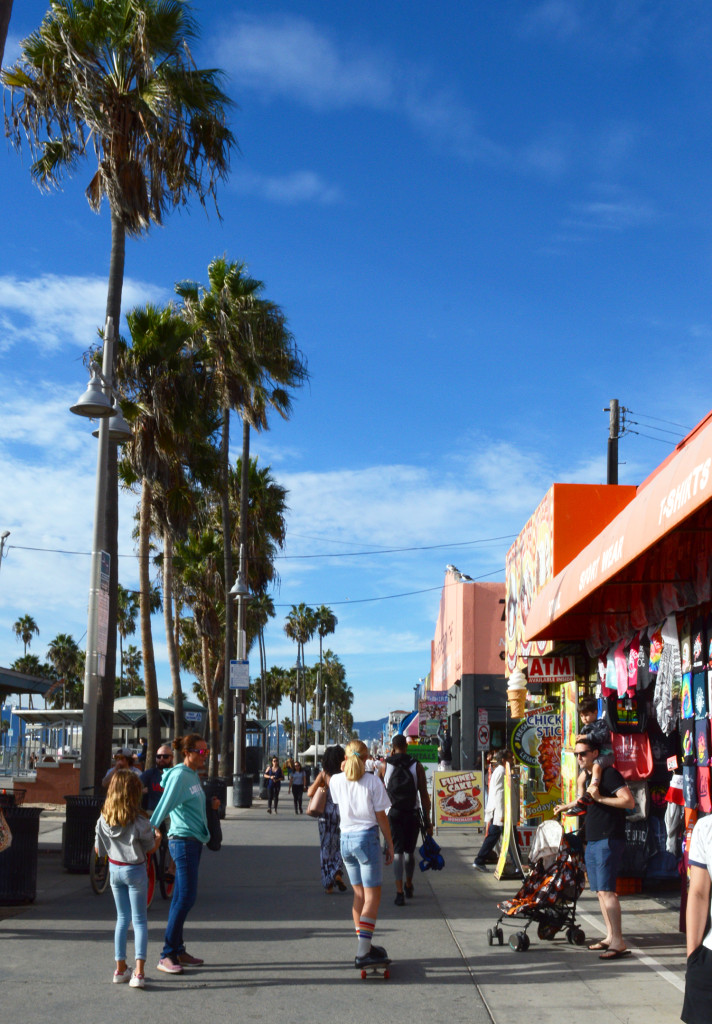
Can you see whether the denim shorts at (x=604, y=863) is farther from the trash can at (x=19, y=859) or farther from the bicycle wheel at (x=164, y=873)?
the trash can at (x=19, y=859)

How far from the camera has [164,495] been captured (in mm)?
26172

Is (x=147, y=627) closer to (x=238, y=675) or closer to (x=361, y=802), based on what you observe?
(x=238, y=675)

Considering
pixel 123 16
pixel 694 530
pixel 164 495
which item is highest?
pixel 123 16

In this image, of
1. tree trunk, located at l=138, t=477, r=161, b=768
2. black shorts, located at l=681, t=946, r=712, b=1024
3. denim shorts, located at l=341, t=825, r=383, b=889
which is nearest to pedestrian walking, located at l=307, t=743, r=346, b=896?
denim shorts, located at l=341, t=825, r=383, b=889

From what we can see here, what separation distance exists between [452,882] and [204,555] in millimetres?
29514

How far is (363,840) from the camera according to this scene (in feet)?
25.0

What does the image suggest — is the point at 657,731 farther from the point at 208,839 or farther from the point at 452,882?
the point at 208,839

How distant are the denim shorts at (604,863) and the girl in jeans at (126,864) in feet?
11.1

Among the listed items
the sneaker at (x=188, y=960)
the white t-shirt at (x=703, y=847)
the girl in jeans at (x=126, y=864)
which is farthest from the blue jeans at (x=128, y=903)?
the white t-shirt at (x=703, y=847)

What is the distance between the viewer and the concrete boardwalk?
6520mm

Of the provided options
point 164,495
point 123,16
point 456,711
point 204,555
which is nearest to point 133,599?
point 204,555

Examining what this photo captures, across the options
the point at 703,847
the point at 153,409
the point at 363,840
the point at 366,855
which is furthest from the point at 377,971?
the point at 153,409

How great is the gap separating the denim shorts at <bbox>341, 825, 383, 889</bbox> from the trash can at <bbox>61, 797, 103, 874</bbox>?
6.07 metres

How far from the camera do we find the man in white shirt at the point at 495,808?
13.6 meters
